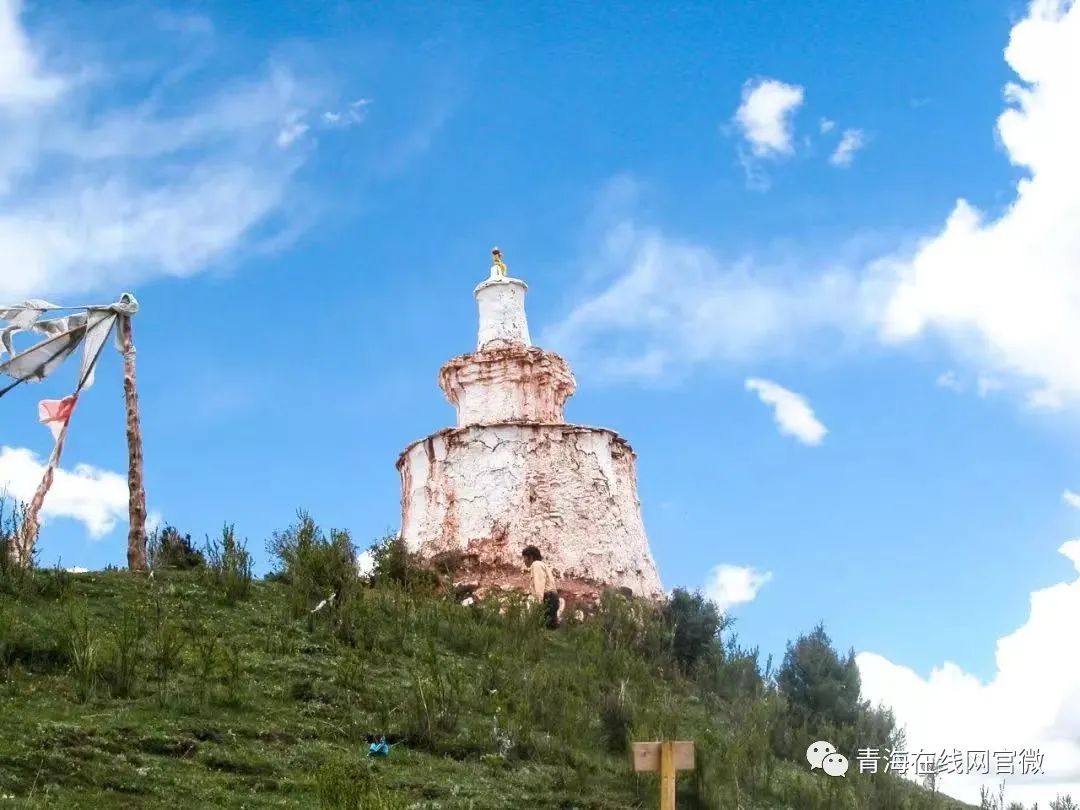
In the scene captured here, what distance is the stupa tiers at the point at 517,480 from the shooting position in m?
23.0

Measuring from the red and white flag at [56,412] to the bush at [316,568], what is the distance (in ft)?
14.0

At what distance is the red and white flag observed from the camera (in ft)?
69.5

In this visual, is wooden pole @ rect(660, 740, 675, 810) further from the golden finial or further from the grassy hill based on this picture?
the golden finial

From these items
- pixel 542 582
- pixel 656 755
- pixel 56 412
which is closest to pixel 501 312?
pixel 542 582

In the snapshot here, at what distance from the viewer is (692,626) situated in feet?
69.2

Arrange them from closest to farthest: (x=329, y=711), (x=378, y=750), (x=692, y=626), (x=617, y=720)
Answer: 1. (x=378, y=750)
2. (x=329, y=711)
3. (x=617, y=720)
4. (x=692, y=626)

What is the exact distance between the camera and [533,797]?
11.1 m

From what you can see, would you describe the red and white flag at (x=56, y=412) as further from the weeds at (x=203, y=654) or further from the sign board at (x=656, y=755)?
the sign board at (x=656, y=755)

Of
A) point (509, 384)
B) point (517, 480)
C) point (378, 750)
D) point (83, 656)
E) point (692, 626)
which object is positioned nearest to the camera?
point (378, 750)

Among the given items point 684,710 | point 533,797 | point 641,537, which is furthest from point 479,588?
point 533,797

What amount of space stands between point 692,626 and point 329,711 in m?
9.70

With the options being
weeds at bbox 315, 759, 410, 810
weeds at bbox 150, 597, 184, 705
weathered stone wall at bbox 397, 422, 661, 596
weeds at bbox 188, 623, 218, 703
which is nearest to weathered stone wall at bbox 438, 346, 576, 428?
weathered stone wall at bbox 397, 422, 661, 596

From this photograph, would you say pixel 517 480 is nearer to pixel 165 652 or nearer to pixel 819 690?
pixel 819 690

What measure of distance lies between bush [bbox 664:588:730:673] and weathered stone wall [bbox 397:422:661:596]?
155 cm
